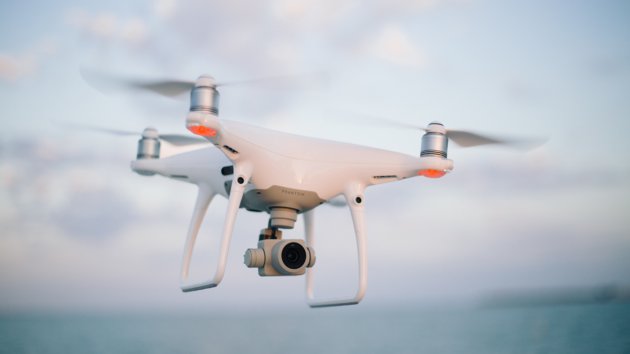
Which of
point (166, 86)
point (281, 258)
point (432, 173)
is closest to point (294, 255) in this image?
point (281, 258)

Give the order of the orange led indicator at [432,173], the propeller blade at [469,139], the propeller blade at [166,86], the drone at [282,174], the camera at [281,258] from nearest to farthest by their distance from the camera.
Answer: the propeller blade at [166,86] → the drone at [282,174] → the camera at [281,258] → the orange led indicator at [432,173] → the propeller blade at [469,139]

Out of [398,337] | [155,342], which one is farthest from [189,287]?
[398,337]

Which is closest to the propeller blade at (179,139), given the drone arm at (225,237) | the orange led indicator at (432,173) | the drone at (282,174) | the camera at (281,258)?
the drone at (282,174)

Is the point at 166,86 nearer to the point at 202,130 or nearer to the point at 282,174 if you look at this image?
the point at 202,130

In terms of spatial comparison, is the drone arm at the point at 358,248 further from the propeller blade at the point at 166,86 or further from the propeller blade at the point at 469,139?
the propeller blade at the point at 166,86

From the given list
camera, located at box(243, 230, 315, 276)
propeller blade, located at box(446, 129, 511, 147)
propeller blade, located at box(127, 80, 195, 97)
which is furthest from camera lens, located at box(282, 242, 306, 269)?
propeller blade, located at box(446, 129, 511, 147)

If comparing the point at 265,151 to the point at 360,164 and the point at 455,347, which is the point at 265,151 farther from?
the point at 455,347
